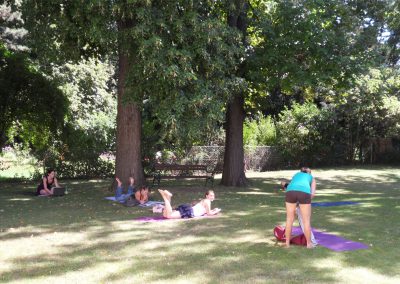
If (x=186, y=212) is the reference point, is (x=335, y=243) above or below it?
below

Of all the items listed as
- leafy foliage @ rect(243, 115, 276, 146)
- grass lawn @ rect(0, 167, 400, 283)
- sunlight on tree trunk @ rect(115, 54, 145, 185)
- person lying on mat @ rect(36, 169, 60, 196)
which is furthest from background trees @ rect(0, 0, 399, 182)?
leafy foliage @ rect(243, 115, 276, 146)

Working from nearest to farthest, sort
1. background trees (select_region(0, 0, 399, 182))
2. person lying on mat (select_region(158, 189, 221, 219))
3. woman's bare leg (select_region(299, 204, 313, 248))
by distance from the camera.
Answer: woman's bare leg (select_region(299, 204, 313, 248)) < person lying on mat (select_region(158, 189, 221, 219)) < background trees (select_region(0, 0, 399, 182))

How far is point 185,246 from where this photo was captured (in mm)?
7812

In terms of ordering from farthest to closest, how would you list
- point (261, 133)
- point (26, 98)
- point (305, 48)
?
1. point (261, 133)
2. point (26, 98)
3. point (305, 48)

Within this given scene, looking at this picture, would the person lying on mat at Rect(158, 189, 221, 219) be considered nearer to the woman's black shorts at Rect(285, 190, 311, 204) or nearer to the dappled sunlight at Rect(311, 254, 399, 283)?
the woman's black shorts at Rect(285, 190, 311, 204)

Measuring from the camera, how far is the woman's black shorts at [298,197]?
299 inches

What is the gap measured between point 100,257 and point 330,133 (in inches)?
1004

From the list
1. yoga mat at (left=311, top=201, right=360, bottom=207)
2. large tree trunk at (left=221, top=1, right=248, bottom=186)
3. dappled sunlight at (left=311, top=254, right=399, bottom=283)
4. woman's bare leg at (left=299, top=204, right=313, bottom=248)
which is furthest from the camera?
large tree trunk at (left=221, top=1, right=248, bottom=186)

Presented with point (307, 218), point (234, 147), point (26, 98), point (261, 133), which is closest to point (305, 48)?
point (234, 147)

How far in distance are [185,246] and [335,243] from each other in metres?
2.54

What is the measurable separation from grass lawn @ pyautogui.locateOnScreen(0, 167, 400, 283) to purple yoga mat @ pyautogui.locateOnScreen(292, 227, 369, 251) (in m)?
0.25

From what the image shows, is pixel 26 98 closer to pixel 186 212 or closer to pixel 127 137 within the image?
pixel 127 137

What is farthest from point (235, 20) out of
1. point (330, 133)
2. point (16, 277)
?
point (330, 133)

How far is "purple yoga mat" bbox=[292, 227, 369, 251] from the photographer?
7605 mm
